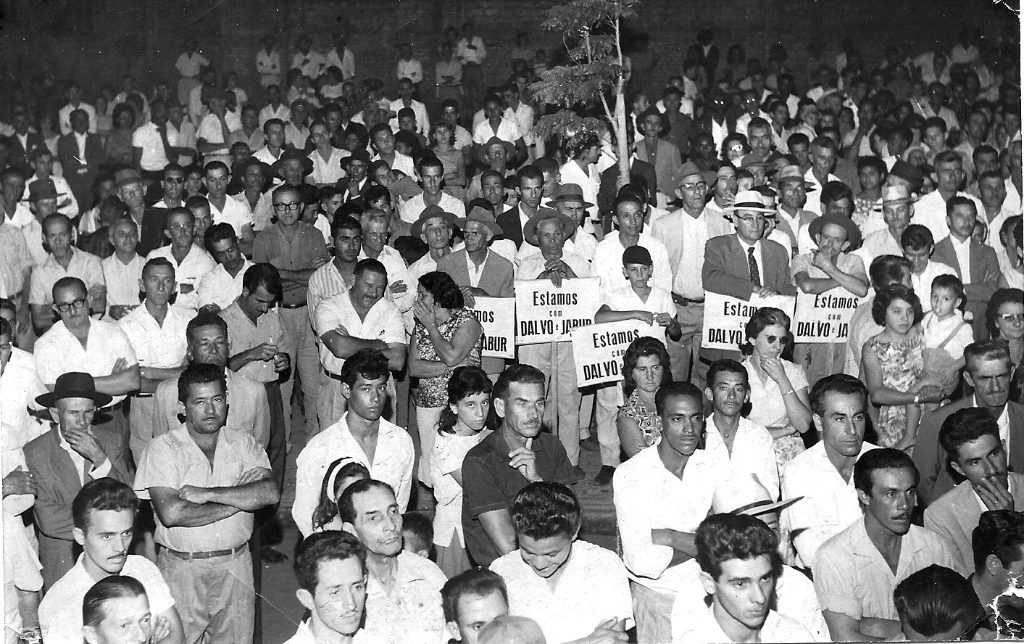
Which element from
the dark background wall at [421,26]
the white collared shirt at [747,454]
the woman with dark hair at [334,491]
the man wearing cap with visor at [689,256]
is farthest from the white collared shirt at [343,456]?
the dark background wall at [421,26]

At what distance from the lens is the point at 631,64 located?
1662 centimetres

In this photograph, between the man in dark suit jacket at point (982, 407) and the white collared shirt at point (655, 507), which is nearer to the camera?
the white collared shirt at point (655, 507)

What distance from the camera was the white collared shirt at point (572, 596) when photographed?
510cm

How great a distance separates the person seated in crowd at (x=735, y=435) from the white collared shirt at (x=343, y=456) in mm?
1620

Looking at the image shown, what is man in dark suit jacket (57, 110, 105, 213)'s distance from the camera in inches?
476

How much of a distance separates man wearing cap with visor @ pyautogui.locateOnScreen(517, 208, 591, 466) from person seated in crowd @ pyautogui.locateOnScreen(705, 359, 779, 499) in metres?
2.56

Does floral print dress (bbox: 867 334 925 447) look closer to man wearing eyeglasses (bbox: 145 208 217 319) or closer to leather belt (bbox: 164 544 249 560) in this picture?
leather belt (bbox: 164 544 249 560)

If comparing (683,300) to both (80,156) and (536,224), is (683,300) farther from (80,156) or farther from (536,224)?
(80,156)

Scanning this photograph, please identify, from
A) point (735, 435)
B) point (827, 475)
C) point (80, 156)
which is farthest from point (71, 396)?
point (80, 156)

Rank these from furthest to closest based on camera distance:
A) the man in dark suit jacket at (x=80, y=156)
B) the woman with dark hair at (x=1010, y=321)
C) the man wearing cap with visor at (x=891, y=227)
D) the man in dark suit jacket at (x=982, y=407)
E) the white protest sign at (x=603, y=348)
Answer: the man in dark suit jacket at (x=80, y=156) < the man wearing cap with visor at (x=891, y=227) < the white protest sign at (x=603, y=348) < the woman with dark hair at (x=1010, y=321) < the man in dark suit jacket at (x=982, y=407)

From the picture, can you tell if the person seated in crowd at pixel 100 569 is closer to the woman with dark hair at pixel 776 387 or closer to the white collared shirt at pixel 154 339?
the white collared shirt at pixel 154 339

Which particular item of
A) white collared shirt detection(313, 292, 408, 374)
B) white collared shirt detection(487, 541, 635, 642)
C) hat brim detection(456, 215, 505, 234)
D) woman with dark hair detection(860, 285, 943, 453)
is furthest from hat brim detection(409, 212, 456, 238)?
white collared shirt detection(487, 541, 635, 642)

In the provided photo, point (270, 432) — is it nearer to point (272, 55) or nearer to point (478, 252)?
point (478, 252)

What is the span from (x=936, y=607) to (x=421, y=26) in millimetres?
13499
